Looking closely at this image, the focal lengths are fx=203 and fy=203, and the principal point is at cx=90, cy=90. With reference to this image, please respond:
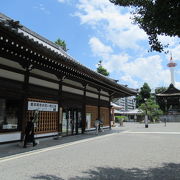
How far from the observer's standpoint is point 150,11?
4.77 meters

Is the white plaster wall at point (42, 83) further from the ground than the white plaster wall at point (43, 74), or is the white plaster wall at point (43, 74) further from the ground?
the white plaster wall at point (43, 74)

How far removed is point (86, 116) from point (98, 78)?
400 centimetres

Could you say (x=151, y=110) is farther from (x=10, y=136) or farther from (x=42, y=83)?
(x=10, y=136)

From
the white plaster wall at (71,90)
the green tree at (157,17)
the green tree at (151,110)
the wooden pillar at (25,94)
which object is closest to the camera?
the green tree at (157,17)

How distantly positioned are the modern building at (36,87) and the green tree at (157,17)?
3.76m

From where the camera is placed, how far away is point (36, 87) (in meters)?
10.3

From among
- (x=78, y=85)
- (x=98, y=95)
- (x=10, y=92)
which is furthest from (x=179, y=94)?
(x=10, y=92)

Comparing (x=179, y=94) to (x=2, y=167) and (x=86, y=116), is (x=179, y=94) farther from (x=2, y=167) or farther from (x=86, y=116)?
(x=2, y=167)

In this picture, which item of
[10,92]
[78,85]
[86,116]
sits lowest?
[86,116]

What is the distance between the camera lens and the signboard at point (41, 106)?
10.0 m

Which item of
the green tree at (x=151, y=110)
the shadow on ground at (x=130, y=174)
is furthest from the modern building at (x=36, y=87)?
the green tree at (x=151, y=110)

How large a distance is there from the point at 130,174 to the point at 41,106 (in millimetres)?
6754

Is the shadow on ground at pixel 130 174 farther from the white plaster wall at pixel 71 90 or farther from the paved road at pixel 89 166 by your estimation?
the white plaster wall at pixel 71 90

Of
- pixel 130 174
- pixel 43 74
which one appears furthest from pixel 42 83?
pixel 130 174
